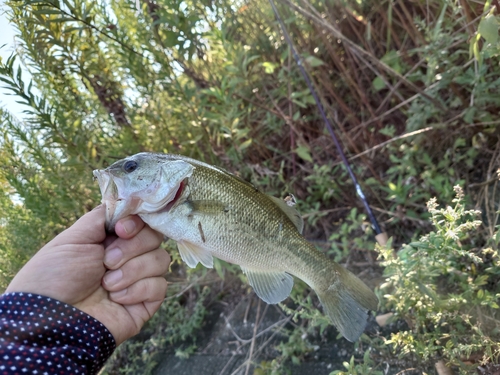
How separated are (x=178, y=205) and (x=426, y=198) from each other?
1.68 m

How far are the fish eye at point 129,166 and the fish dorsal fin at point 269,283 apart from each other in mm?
569

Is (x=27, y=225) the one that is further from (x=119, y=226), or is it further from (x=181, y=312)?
(x=119, y=226)

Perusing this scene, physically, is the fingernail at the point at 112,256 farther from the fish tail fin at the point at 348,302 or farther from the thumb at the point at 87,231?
the fish tail fin at the point at 348,302

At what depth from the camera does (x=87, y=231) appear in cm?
151

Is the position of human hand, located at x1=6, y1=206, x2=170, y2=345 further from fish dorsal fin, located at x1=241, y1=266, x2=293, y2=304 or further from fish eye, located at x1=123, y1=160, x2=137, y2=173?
fish dorsal fin, located at x1=241, y1=266, x2=293, y2=304

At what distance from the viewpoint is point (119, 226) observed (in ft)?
4.90

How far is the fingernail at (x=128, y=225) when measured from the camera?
149 cm

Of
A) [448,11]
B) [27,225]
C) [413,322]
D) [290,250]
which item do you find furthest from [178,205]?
[448,11]

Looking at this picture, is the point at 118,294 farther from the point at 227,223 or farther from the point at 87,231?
the point at 227,223

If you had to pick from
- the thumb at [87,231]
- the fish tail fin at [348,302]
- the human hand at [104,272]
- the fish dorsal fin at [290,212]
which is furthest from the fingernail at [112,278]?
the fish tail fin at [348,302]

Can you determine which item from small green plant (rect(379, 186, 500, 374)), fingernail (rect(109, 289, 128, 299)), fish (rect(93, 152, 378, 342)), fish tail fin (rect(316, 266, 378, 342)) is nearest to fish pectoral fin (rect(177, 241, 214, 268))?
fish (rect(93, 152, 378, 342))

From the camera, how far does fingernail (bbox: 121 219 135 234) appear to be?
1.49m

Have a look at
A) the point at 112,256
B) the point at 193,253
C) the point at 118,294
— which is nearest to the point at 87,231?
the point at 112,256

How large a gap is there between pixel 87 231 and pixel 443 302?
1369mm
